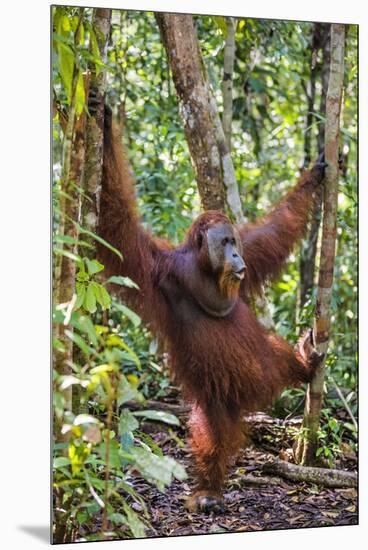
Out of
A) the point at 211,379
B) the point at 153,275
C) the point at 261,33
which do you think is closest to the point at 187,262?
the point at 153,275

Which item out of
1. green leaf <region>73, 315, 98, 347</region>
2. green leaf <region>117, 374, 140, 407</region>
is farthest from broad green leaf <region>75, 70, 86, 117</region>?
green leaf <region>117, 374, 140, 407</region>

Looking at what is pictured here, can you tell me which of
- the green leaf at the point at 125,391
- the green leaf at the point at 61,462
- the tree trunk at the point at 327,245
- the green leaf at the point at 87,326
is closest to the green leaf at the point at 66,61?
the green leaf at the point at 87,326

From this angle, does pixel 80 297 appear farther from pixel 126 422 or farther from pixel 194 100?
pixel 194 100

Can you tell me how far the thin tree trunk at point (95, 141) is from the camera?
3.82 metres

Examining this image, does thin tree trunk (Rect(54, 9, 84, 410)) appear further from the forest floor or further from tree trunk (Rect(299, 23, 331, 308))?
tree trunk (Rect(299, 23, 331, 308))

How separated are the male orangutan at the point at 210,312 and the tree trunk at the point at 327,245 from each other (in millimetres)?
87

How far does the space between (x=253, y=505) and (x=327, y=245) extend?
1.48 m

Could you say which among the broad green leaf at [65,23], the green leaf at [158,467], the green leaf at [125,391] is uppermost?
the broad green leaf at [65,23]

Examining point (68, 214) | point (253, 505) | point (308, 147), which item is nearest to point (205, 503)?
point (253, 505)

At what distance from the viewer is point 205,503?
14.3ft

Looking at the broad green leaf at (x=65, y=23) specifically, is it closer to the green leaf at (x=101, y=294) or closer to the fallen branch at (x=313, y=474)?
the green leaf at (x=101, y=294)

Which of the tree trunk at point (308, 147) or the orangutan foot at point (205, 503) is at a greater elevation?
the tree trunk at point (308, 147)

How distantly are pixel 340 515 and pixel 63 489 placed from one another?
168cm

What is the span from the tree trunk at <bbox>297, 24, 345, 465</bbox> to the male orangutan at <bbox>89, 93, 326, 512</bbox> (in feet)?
0.28
